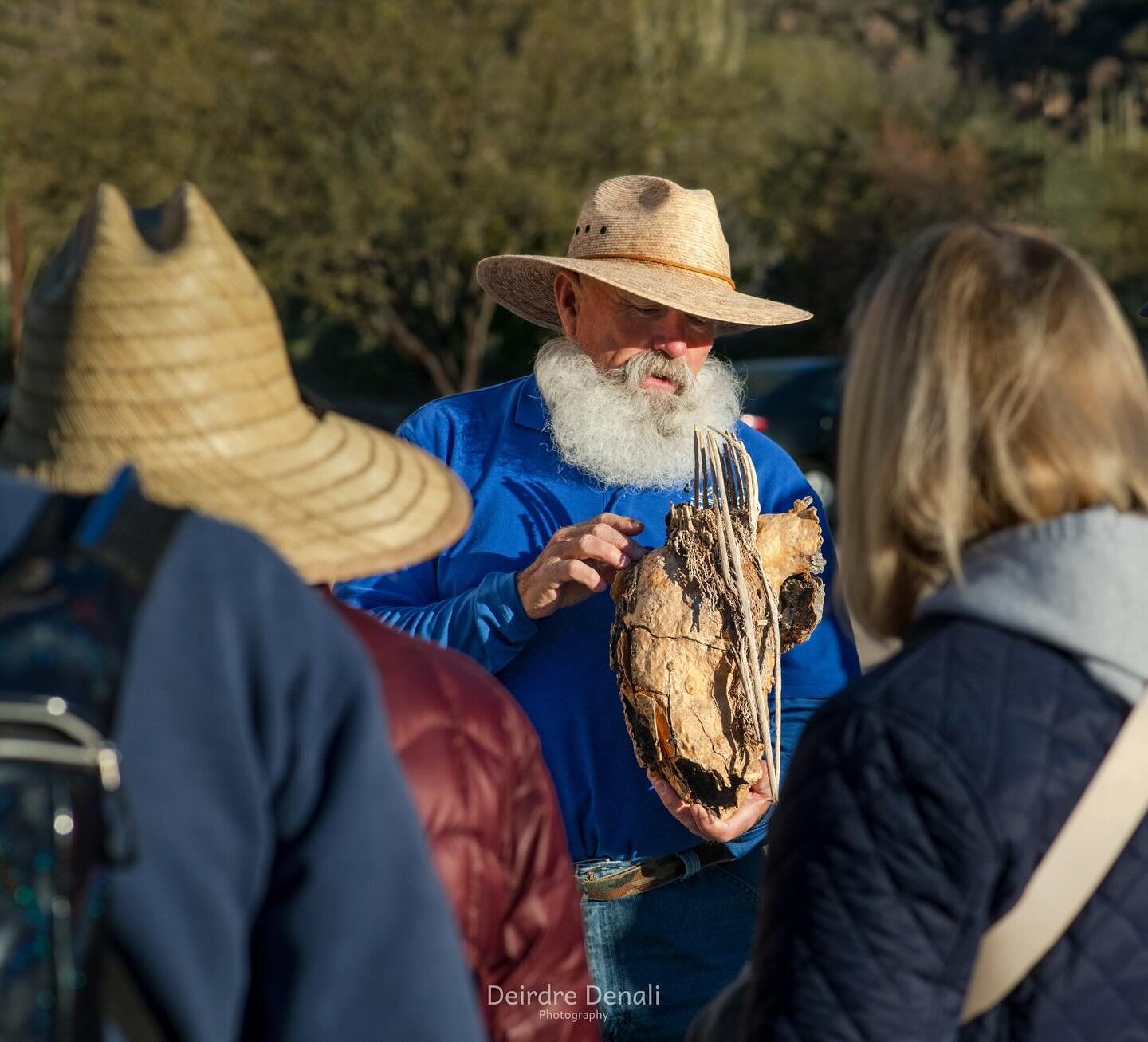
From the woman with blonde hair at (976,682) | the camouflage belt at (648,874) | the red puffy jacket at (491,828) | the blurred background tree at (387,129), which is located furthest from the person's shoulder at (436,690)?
the blurred background tree at (387,129)

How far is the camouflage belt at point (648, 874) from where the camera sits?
2488 mm

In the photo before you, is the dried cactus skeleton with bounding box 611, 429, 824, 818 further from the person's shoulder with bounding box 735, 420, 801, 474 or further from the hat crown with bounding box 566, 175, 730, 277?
the hat crown with bounding box 566, 175, 730, 277

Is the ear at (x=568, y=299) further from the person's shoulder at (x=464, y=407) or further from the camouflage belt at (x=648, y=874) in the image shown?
the camouflage belt at (x=648, y=874)

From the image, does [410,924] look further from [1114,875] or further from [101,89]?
[101,89]

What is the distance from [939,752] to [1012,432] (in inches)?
13.5

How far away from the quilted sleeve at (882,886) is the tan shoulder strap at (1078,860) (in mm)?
32

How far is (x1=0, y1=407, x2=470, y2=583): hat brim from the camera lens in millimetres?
1295

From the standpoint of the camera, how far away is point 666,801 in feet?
7.75

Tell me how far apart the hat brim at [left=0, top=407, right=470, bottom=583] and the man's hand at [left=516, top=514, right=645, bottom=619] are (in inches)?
34.4

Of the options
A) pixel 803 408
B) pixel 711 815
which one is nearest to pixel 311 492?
pixel 711 815

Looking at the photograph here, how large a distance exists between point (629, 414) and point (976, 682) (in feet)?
4.81

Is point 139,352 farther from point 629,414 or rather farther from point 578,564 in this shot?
point 629,414

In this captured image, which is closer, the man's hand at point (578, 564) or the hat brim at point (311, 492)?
the hat brim at point (311, 492)

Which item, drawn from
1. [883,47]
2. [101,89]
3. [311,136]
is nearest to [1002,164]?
[311,136]
